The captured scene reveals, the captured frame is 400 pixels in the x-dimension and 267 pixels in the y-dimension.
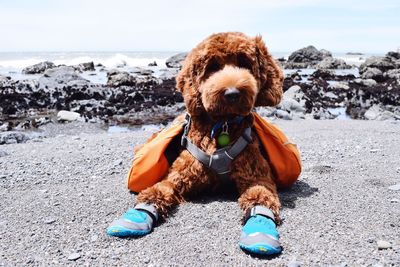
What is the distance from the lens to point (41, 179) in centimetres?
580

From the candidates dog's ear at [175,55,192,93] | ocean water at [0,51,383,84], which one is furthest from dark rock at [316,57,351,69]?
dog's ear at [175,55,192,93]

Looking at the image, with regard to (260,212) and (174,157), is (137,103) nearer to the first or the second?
(174,157)

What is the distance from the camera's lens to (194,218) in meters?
3.95

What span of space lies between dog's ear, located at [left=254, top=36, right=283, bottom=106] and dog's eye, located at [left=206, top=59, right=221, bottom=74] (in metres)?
0.43

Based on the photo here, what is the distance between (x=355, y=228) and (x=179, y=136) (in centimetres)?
194

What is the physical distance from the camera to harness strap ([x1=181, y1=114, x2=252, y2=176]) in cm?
405

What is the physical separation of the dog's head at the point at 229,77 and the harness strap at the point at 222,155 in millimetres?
319

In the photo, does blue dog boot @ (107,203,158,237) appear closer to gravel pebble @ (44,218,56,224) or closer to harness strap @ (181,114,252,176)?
harness strap @ (181,114,252,176)

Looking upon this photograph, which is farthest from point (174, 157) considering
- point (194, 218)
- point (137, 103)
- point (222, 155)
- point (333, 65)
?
point (333, 65)

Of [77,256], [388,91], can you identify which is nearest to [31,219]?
[77,256]

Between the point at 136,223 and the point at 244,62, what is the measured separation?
1.73 meters

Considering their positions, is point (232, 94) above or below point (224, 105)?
above

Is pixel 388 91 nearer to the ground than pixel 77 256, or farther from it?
nearer to the ground

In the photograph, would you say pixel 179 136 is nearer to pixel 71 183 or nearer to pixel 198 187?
pixel 198 187
